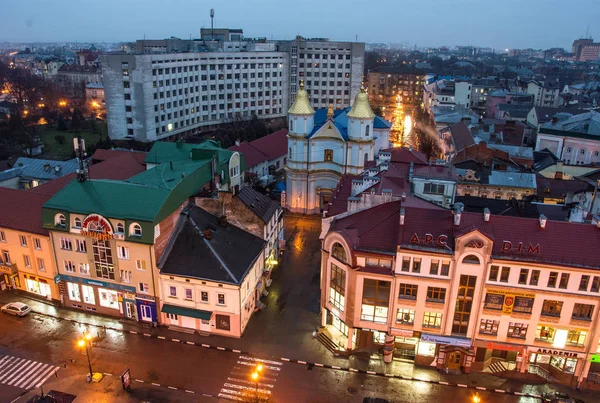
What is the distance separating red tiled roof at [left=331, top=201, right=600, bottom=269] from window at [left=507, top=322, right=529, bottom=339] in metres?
5.94

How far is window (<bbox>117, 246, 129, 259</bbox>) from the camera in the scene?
43531 mm

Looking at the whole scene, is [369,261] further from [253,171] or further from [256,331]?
[253,171]

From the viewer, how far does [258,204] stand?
52688 mm

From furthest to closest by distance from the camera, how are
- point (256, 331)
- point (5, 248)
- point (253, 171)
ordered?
point (253, 171) → point (5, 248) → point (256, 331)

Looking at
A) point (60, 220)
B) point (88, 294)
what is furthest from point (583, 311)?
point (60, 220)

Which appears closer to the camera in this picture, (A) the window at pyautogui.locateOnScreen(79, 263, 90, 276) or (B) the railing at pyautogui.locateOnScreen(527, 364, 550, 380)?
(B) the railing at pyautogui.locateOnScreen(527, 364, 550, 380)

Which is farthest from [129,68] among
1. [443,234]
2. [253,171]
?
[443,234]

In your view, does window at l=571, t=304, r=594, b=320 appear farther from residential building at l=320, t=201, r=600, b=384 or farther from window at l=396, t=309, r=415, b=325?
window at l=396, t=309, r=415, b=325

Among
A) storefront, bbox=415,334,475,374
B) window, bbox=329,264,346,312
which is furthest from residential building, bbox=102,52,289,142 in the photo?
storefront, bbox=415,334,475,374

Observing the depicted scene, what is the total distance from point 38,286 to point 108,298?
906cm

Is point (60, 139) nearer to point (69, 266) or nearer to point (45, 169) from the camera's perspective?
point (45, 169)

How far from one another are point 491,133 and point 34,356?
8642 cm

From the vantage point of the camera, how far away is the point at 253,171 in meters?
86.8

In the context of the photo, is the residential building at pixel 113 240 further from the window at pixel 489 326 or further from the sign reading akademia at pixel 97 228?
the window at pixel 489 326
